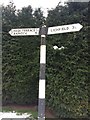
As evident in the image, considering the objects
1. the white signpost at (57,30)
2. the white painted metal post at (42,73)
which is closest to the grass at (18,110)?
the white painted metal post at (42,73)

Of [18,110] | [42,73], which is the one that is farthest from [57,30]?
[18,110]

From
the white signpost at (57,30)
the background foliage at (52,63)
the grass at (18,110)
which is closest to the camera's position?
the white signpost at (57,30)

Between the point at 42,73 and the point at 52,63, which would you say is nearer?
the point at 42,73

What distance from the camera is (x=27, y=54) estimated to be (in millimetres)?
3986

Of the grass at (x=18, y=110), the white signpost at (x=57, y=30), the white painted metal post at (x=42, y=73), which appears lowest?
the grass at (x=18, y=110)

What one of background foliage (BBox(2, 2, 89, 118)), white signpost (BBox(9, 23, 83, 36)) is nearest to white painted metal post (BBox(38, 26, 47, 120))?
white signpost (BBox(9, 23, 83, 36))

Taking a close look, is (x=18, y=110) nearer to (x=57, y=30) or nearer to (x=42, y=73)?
(x=42, y=73)

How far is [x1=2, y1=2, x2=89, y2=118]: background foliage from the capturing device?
359 centimetres

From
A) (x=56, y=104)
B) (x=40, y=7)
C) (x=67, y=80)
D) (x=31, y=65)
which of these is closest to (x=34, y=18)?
(x=40, y=7)

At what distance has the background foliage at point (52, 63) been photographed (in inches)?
141

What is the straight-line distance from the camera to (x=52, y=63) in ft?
12.2

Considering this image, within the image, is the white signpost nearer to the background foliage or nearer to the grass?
the background foliage

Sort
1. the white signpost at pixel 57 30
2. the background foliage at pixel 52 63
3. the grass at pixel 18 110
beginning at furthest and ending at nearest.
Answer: the grass at pixel 18 110
the background foliage at pixel 52 63
the white signpost at pixel 57 30

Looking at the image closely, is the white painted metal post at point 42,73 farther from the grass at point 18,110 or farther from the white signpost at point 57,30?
the grass at point 18,110
